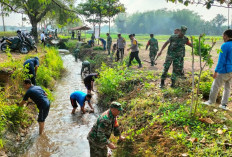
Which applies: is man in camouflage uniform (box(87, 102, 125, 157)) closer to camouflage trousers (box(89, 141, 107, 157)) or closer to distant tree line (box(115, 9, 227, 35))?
camouflage trousers (box(89, 141, 107, 157))

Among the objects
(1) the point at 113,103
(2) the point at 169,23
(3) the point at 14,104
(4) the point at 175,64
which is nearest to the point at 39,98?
(3) the point at 14,104

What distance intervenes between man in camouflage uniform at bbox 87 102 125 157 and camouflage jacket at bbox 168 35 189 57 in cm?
338

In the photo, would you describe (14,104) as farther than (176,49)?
No

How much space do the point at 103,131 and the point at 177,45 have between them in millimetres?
3814

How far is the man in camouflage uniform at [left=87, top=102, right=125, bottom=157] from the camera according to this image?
299 cm

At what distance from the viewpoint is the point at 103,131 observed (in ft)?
9.96

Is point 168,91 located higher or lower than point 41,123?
higher

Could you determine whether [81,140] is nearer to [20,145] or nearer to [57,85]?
[20,145]

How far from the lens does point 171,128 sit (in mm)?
3742

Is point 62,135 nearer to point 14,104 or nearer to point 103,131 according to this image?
point 14,104

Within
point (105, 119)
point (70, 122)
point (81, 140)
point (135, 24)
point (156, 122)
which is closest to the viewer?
point (105, 119)

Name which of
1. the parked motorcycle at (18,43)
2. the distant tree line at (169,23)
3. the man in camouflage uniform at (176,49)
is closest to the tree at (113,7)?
the man in camouflage uniform at (176,49)

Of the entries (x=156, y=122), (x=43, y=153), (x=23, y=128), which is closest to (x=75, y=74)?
(x=23, y=128)

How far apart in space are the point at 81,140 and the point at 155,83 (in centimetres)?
330
